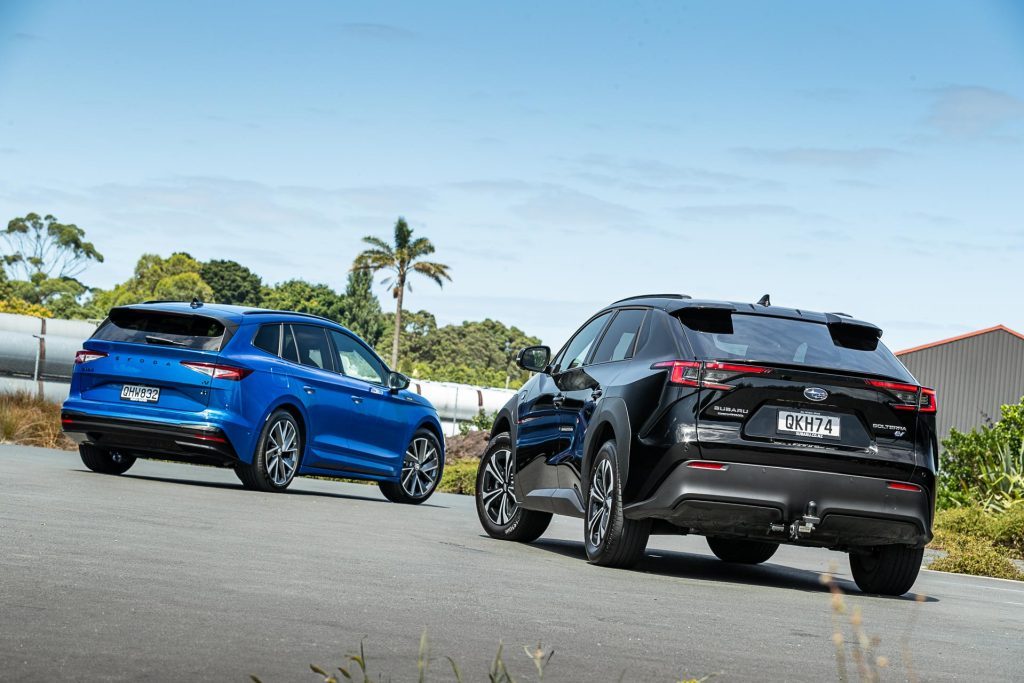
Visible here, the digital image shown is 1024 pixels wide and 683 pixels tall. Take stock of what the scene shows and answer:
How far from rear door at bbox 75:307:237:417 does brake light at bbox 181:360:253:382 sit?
0.03 metres

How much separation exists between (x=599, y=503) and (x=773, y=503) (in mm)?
1361

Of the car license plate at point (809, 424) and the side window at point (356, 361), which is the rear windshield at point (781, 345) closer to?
the car license plate at point (809, 424)

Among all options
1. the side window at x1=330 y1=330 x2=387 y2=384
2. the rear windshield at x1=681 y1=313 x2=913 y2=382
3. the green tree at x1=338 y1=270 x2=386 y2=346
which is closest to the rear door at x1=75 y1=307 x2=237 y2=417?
the side window at x1=330 y1=330 x2=387 y2=384

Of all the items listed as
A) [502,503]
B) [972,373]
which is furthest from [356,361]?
[972,373]

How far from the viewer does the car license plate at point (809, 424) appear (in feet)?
28.9

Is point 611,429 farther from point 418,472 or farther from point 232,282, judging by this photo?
point 232,282

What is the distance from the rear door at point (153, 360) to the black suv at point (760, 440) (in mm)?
5105

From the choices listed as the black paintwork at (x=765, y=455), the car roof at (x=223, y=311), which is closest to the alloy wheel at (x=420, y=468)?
the car roof at (x=223, y=311)

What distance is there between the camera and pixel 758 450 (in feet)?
28.8

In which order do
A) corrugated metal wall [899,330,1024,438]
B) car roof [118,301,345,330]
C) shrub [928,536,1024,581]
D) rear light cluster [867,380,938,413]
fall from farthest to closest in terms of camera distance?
1. corrugated metal wall [899,330,1024,438]
2. car roof [118,301,345,330]
3. shrub [928,536,1024,581]
4. rear light cluster [867,380,938,413]

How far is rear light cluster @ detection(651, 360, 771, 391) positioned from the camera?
8836mm

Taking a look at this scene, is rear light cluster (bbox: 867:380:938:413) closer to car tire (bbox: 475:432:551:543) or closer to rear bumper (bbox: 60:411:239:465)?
car tire (bbox: 475:432:551:543)

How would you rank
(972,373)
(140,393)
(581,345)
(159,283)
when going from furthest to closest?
(159,283) → (972,373) → (140,393) → (581,345)

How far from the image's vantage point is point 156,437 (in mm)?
13594
